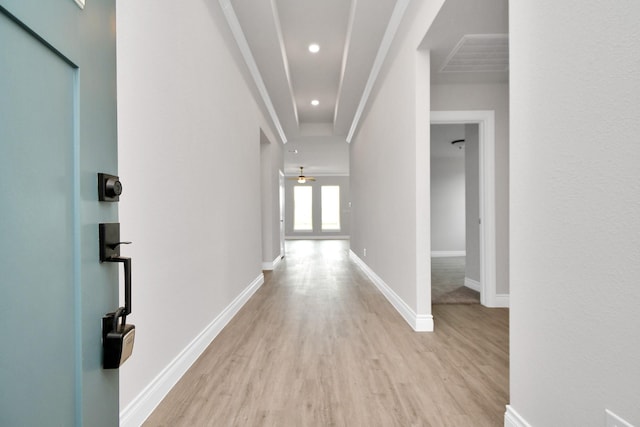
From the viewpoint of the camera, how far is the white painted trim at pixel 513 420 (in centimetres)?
140

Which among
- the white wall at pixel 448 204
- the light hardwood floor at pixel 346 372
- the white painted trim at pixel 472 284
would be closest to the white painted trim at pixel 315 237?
the white wall at pixel 448 204

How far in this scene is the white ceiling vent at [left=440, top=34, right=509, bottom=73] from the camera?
2.77m

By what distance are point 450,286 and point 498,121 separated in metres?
2.43

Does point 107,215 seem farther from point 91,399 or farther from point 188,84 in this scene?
point 188,84

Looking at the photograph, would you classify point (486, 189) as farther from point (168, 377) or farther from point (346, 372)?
point (168, 377)

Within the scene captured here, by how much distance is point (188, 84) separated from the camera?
229 centimetres

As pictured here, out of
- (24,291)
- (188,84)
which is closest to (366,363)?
(24,291)

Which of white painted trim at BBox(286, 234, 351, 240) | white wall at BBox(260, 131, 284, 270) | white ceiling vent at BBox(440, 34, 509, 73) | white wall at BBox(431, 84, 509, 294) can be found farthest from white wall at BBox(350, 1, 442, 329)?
white painted trim at BBox(286, 234, 351, 240)

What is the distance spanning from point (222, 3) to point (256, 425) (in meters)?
3.26

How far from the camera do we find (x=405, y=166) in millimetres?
3234

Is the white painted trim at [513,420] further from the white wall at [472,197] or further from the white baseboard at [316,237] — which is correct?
the white baseboard at [316,237]

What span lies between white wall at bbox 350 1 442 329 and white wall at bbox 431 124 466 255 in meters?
4.39

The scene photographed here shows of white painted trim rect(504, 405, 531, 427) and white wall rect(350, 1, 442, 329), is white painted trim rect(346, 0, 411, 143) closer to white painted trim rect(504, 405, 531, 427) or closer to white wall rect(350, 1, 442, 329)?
white wall rect(350, 1, 442, 329)

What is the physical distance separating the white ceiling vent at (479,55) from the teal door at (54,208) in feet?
9.30
